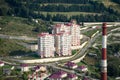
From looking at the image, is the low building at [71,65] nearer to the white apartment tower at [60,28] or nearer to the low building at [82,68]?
the low building at [82,68]

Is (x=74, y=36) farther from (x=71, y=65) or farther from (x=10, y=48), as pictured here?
(x=71, y=65)

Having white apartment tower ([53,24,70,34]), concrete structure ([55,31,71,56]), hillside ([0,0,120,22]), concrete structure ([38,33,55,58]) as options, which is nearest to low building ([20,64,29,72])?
concrete structure ([38,33,55,58])

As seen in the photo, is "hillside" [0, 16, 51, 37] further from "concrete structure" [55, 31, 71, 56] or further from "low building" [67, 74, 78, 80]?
"low building" [67, 74, 78, 80]

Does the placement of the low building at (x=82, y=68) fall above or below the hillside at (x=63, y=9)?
below

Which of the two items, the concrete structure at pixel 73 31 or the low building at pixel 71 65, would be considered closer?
the low building at pixel 71 65

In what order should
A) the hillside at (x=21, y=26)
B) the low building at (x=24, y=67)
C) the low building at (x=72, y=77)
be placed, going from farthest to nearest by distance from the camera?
1. the hillside at (x=21, y=26)
2. the low building at (x=24, y=67)
3. the low building at (x=72, y=77)

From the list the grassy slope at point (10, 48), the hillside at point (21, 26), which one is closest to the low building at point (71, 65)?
the grassy slope at point (10, 48)
